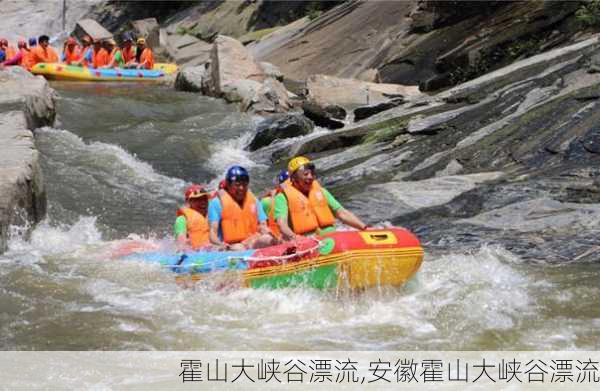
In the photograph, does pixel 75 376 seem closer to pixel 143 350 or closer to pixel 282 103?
pixel 143 350

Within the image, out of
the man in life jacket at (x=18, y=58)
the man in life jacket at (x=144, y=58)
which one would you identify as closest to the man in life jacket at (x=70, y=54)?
the man in life jacket at (x=18, y=58)

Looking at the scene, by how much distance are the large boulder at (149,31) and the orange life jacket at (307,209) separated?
21331 millimetres

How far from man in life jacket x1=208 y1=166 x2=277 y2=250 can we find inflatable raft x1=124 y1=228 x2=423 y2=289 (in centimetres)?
65

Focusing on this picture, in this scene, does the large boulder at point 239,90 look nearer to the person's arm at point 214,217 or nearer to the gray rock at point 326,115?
the gray rock at point 326,115

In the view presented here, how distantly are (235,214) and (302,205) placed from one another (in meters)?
0.66

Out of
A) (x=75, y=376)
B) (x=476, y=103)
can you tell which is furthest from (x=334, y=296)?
(x=476, y=103)

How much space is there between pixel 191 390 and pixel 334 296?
81.4 inches

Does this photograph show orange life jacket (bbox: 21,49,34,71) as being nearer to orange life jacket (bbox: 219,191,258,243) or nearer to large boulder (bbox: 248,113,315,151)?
large boulder (bbox: 248,113,315,151)

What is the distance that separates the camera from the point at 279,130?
15672 millimetres

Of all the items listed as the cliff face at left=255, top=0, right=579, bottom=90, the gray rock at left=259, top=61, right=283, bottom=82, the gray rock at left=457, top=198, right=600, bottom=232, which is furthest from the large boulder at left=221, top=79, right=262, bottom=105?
the gray rock at left=457, top=198, right=600, bottom=232

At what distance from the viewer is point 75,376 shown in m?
5.70

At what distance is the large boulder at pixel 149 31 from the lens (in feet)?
94.6

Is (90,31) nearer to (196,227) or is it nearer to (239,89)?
(239,89)

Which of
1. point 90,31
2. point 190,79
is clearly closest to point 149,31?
point 90,31
